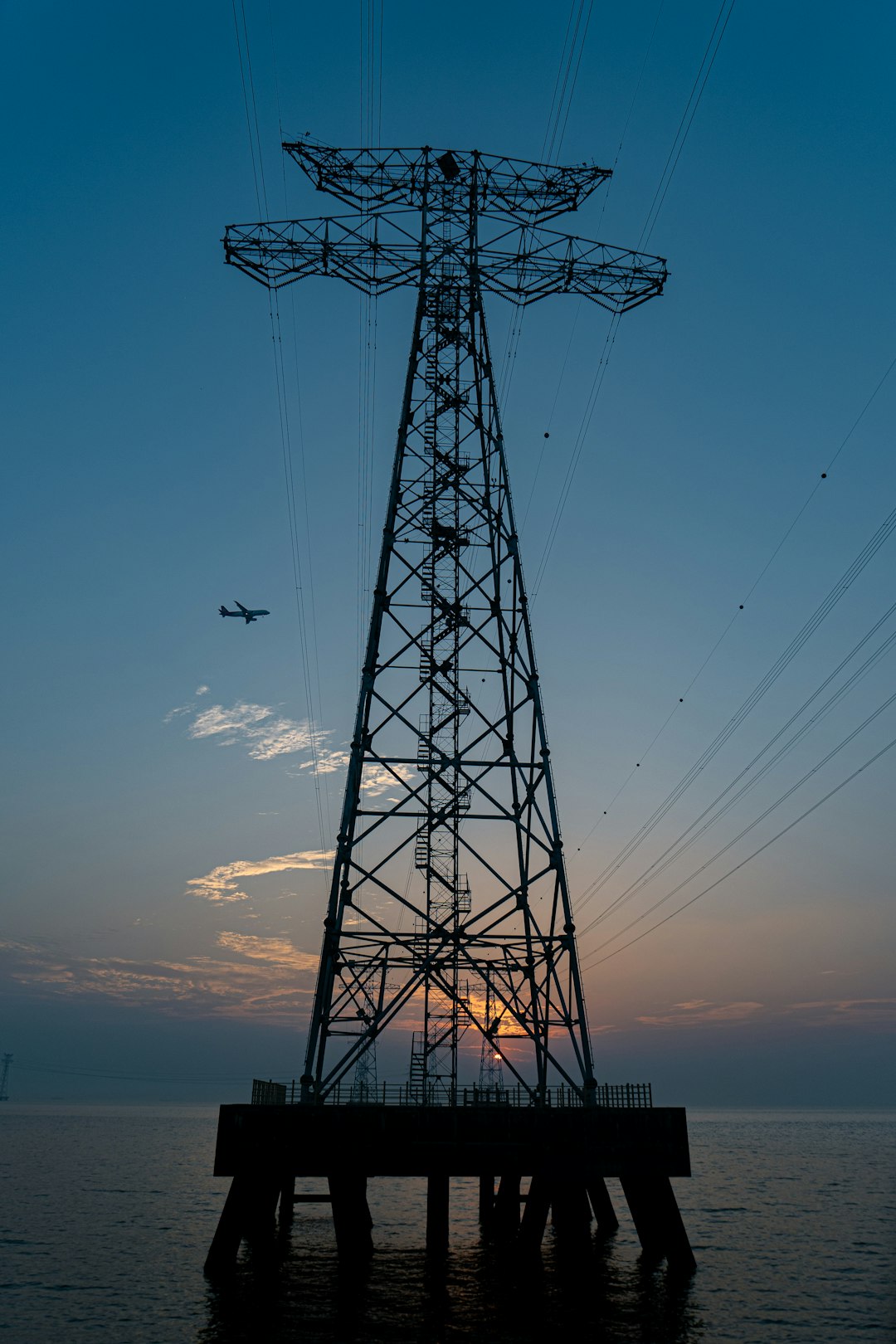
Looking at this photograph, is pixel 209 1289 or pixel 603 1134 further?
pixel 209 1289

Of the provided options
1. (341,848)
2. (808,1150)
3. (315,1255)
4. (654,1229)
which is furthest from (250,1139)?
(808,1150)

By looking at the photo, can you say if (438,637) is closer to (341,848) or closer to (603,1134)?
(341,848)

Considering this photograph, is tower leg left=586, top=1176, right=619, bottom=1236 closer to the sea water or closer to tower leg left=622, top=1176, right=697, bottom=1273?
the sea water

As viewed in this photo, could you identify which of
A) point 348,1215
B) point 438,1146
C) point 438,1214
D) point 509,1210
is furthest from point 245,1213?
point 509,1210

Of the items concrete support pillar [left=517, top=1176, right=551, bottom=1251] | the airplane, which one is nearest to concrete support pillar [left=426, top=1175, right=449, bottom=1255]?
concrete support pillar [left=517, top=1176, right=551, bottom=1251]

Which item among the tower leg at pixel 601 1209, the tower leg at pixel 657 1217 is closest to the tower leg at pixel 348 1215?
the tower leg at pixel 657 1217
